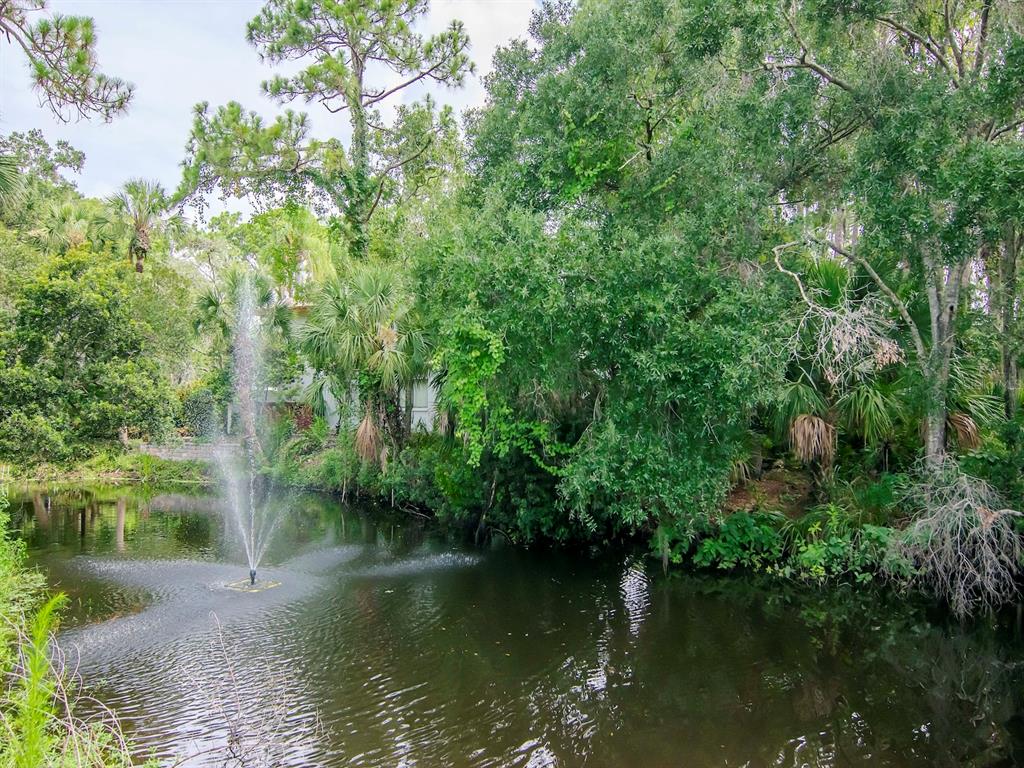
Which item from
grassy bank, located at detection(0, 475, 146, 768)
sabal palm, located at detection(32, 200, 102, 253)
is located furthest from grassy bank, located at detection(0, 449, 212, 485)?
grassy bank, located at detection(0, 475, 146, 768)

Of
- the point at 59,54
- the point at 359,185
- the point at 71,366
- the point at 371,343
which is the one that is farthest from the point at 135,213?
the point at 59,54

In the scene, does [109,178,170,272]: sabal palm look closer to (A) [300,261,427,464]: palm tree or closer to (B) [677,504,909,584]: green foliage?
(A) [300,261,427,464]: palm tree

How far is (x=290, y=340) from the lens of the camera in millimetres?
21797

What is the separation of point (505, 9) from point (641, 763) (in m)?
13.3

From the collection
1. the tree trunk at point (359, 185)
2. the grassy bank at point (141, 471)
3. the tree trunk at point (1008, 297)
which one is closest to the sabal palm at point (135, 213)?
the grassy bank at point (141, 471)

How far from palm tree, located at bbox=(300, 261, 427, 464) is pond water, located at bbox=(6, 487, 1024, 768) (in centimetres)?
467

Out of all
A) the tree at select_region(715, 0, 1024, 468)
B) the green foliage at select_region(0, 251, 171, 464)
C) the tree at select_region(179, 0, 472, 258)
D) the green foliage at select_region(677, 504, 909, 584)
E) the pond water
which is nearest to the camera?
the pond water

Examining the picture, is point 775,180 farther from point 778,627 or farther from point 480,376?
point 778,627

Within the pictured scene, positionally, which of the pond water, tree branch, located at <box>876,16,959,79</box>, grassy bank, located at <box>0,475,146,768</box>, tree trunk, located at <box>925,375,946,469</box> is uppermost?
tree branch, located at <box>876,16,959,79</box>

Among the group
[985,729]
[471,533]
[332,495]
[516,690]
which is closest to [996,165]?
[985,729]

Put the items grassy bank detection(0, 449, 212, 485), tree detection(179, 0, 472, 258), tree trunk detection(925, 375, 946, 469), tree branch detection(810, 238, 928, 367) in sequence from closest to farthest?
tree branch detection(810, 238, 928, 367) → tree trunk detection(925, 375, 946, 469) → tree detection(179, 0, 472, 258) → grassy bank detection(0, 449, 212, 485)

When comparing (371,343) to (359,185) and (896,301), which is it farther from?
(896,301)

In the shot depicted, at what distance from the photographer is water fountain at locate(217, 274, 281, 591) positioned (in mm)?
20466

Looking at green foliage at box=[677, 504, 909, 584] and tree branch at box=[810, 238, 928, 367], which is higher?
tree branch at box=[810, 238, 928, 367]
